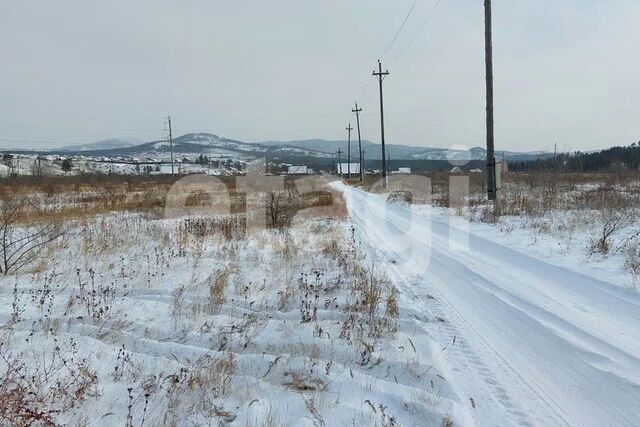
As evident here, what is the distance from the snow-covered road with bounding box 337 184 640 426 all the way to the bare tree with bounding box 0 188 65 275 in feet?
21.1

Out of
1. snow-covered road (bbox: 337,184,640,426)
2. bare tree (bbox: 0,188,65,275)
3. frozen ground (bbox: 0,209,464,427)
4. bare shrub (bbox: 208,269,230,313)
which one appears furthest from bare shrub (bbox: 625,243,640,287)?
bare tree (bbox: 0,188,65,275)

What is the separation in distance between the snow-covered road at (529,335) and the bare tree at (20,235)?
6.43m

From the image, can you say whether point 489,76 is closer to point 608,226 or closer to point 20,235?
point 608,226

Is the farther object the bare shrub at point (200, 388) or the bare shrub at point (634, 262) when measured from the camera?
the bare shrub at point (634, 262)

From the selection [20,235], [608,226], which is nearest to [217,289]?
[608,226]

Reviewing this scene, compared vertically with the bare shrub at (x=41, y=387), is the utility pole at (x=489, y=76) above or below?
above

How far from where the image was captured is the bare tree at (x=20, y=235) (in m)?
7.27

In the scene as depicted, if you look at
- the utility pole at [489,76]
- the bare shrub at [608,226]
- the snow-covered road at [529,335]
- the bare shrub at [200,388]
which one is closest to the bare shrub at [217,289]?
the bare shrub at [200,388]

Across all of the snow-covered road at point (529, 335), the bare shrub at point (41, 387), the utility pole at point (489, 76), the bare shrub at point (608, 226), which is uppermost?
the utility pole at point (489, 76)

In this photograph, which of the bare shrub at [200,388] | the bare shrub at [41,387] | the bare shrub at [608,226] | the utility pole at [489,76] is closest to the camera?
the bare shrub at [41,387]

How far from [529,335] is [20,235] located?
469 inches

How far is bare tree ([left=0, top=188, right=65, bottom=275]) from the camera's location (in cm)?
727

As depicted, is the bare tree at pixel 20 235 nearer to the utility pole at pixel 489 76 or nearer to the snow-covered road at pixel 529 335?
the snow-covered road at pixel 529 335

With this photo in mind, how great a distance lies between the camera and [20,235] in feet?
35.1
